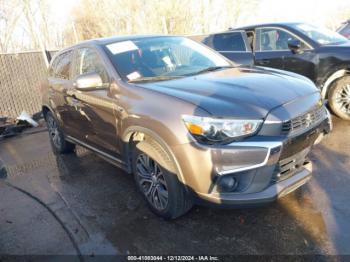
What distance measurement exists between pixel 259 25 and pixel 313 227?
4624mm

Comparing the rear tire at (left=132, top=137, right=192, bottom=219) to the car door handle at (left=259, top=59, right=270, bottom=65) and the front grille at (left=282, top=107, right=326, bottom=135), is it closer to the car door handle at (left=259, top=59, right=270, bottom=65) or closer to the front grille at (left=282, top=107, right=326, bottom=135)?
the front grille at (left=282, top=107, right=326, bottom=135)

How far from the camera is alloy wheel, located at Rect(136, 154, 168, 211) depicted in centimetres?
311

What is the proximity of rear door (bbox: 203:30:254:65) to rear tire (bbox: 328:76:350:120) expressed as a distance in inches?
65.1

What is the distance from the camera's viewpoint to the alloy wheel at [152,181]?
122 inches

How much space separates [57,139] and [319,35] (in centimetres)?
508

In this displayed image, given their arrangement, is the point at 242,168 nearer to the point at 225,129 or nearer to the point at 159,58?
the point at 225,129

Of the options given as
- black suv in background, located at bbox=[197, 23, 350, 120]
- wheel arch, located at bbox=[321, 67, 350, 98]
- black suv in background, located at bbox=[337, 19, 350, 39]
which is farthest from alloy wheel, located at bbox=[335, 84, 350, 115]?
black suv in background, located at bbox=[337, 19, 350, 39]

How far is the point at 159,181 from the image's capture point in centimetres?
314

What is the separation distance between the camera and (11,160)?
610 cm

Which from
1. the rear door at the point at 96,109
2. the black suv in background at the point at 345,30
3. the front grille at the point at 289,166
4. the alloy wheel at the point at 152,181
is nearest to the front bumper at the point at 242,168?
the front grille at the point at 289,166

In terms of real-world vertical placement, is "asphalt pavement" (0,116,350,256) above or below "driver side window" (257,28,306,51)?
below

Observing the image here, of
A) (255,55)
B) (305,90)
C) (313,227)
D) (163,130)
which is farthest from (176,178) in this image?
(255,55)

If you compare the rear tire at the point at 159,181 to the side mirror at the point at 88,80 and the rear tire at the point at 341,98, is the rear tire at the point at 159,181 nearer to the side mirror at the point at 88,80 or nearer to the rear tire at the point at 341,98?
the side mirror at the point at 88,80

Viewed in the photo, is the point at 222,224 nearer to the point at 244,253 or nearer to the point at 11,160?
the point at 244,253
